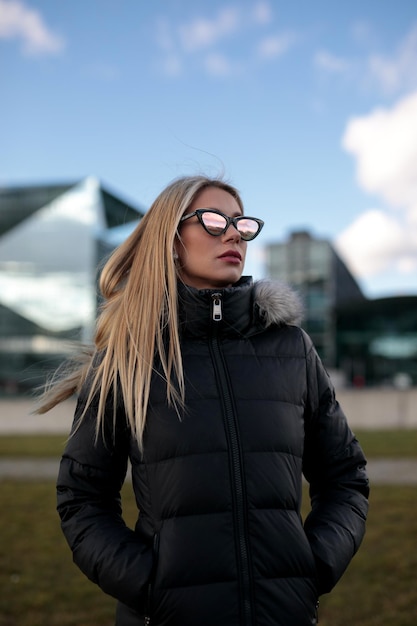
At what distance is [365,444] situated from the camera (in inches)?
500

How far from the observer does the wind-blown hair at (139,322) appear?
1.88 m

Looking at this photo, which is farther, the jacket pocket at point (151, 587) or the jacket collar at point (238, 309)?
the jacket collar at point (238, 309)

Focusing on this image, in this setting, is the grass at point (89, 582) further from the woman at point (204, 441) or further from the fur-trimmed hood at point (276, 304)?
the fur-trimmed hood at point (276, 304)

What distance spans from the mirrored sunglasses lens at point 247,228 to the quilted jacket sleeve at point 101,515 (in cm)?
76

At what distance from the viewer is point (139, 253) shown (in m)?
2.14

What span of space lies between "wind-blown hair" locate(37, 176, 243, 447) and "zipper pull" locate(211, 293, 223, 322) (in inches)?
5.0

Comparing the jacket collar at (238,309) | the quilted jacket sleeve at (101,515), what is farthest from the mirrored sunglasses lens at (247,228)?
the quilted jacket sleeve at (101,515)

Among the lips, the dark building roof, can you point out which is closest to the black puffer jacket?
the lips

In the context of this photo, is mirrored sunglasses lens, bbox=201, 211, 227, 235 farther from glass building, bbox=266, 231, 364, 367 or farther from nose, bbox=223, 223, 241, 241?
glass building, bbox=266, 231, 364, 367

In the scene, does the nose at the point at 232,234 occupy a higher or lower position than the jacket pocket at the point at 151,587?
higher

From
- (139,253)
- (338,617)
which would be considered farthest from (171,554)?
(338,617)

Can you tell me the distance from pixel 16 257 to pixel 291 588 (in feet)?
176

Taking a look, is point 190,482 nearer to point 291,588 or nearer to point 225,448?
point 225,448

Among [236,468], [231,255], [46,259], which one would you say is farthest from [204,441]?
[46,259]
